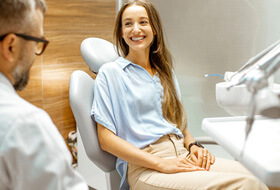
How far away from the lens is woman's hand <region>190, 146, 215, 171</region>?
4.86ft

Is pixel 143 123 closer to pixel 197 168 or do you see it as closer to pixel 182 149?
pixel 182 149

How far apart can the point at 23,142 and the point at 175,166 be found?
30.1 inches

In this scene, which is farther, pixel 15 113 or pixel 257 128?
pixel 257 128

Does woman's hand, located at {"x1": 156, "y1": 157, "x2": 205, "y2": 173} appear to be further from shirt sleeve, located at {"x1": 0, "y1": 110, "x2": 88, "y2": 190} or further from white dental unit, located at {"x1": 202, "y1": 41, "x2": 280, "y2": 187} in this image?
shirt sleeve, located at {"x1": 0, "y1": 110, "x2": 88, "y2": 190}

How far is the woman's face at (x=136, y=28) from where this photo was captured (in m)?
1.62

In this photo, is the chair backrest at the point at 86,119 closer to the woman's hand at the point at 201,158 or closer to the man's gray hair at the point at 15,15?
the woman's hand at the point at 201,158

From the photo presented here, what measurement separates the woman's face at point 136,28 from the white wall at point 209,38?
0.71 metres

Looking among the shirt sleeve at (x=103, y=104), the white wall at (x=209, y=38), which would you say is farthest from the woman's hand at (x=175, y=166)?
the white wall at (x=209, y=38)

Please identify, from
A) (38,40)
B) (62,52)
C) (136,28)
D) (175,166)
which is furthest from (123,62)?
(62,52)

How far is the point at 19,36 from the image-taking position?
2.84 feet

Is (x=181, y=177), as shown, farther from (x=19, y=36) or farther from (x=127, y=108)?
(x=19, y=36)

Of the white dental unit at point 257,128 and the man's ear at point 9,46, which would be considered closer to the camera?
the white dental unit at point 257,128

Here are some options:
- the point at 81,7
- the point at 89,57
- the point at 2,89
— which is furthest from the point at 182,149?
the point at 81,7

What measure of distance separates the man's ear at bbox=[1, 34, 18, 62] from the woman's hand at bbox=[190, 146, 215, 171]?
3.06 feet
